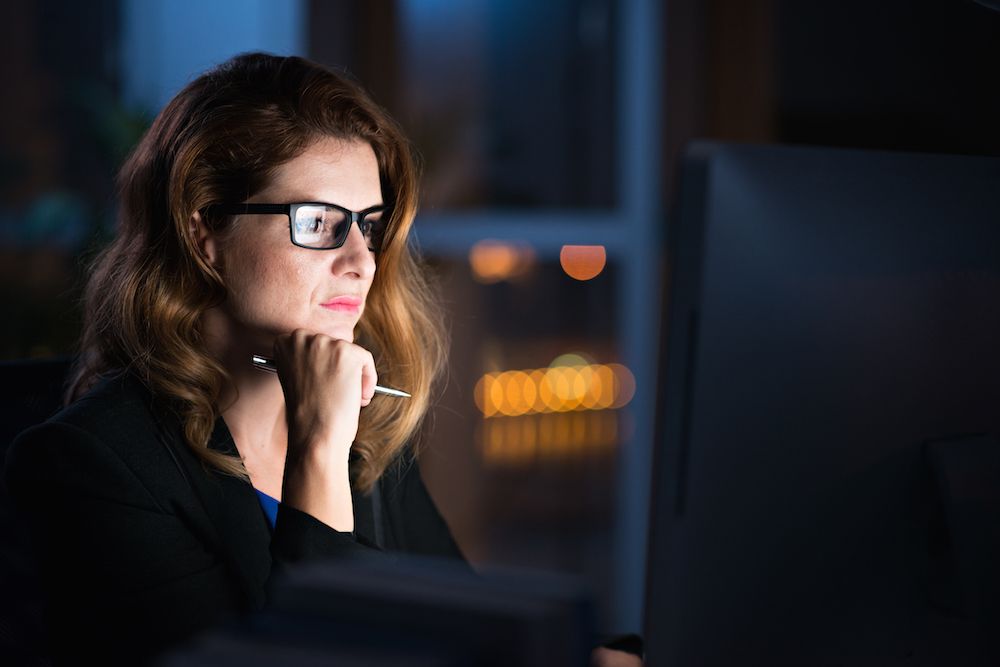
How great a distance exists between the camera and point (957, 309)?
31.8 inches

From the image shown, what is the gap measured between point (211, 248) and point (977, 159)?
3.47ft

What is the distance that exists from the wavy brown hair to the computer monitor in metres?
0.84

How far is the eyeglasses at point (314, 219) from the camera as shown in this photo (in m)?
1.36

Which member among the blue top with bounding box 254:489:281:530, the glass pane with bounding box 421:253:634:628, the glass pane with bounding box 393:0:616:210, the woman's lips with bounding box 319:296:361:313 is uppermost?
the glass pane with bounding box 393:0:616:210

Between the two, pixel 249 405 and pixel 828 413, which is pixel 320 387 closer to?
pixel 249 405

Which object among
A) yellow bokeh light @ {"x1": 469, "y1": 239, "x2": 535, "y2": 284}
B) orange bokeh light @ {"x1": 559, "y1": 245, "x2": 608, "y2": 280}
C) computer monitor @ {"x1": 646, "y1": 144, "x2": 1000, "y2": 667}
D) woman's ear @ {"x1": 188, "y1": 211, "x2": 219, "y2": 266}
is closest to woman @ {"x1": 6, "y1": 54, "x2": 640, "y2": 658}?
woman's ear @ {"x1": 188, "y1": 211, "x2": 219, "y2": 266}

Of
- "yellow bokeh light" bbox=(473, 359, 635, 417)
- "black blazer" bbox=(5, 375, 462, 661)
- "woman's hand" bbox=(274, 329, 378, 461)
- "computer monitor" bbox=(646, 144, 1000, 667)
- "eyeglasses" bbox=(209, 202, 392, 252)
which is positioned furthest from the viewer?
"yellow bokeh light" bbox=(473, 359, 635, 417)

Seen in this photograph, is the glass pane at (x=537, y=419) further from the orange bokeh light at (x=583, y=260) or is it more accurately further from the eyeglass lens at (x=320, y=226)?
the eyeglass lens at (x=320, y=226)

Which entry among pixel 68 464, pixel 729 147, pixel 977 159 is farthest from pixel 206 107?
pixel 977 159

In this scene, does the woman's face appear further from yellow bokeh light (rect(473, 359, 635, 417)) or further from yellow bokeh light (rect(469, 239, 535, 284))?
yellow bokeh light (rect(473, 359, 635, 417))

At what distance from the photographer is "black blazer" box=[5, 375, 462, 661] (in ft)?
3.73

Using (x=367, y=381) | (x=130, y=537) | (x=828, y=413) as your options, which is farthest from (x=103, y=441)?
(x=828, y=413)

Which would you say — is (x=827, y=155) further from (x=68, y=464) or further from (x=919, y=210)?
(x=68, y=464)

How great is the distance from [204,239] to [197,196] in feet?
0.23
